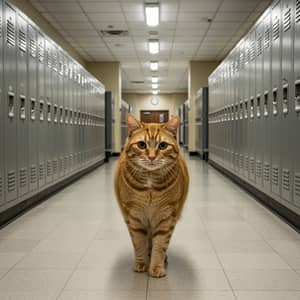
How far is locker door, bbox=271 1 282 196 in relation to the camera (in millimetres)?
4996

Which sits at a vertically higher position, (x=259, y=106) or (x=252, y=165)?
(x=259, y=106)

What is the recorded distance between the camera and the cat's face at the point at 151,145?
8.73 feet

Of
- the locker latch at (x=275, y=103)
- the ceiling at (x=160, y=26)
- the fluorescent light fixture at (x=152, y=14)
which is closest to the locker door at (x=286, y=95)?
the locker latch at (x=275, y=103)

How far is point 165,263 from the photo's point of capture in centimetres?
313

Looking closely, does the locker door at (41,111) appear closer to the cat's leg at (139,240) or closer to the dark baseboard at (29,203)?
the dark baseboard at (29,203)

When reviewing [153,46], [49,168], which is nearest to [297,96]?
[49,168]

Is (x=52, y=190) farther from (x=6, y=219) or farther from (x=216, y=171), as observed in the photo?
(x=216, y=171)

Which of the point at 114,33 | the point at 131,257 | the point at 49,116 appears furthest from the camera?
the point at 114,33

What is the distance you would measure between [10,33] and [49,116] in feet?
6.75

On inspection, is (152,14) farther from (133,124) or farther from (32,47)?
(133,124)

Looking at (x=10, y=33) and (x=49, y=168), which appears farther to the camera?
(x=49, y=168)

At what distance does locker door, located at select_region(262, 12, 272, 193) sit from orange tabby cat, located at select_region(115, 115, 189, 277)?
111 inches

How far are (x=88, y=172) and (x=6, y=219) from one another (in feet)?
19.3

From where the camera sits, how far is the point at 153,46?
1412 cm
